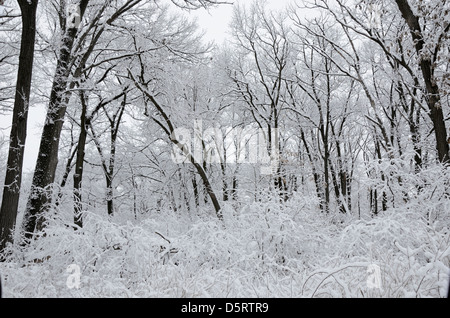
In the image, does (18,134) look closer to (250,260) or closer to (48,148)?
(48,148)

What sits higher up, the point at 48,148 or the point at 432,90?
the point at 432,90

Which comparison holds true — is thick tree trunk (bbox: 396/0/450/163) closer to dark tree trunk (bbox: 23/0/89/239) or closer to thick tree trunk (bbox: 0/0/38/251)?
dark tree trunk (bbox: 23/0/89/239)

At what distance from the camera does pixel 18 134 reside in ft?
19.0

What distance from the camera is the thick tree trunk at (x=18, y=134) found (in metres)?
5.53

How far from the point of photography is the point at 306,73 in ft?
60.9

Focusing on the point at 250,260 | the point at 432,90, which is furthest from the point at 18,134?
the point at 432,90

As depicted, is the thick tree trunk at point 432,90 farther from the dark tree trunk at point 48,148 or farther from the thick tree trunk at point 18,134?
the thick tree trunk at point 18,134

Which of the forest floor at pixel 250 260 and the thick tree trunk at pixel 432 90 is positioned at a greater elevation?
the thick tree trunk at pixel 432 90

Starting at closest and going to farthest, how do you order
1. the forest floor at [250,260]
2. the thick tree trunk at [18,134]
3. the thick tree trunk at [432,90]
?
the forest floor at [250,260]
the thick tree trunk at [18,134]
the thick tree trunk at [432,90]

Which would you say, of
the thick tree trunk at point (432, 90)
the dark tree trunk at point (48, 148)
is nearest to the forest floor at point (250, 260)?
the dark tree trunk at point (48, 148)

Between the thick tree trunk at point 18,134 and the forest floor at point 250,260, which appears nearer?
the forest floor at point 250,260

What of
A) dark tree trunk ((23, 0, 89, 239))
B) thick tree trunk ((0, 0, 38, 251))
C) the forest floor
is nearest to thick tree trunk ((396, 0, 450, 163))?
the forest floor

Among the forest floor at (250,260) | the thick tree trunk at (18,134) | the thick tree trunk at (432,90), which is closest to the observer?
the forest floor at (250,260)

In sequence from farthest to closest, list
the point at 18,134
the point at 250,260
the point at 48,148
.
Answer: the point at 48,148
the point at 18,134
the point at 250,260
